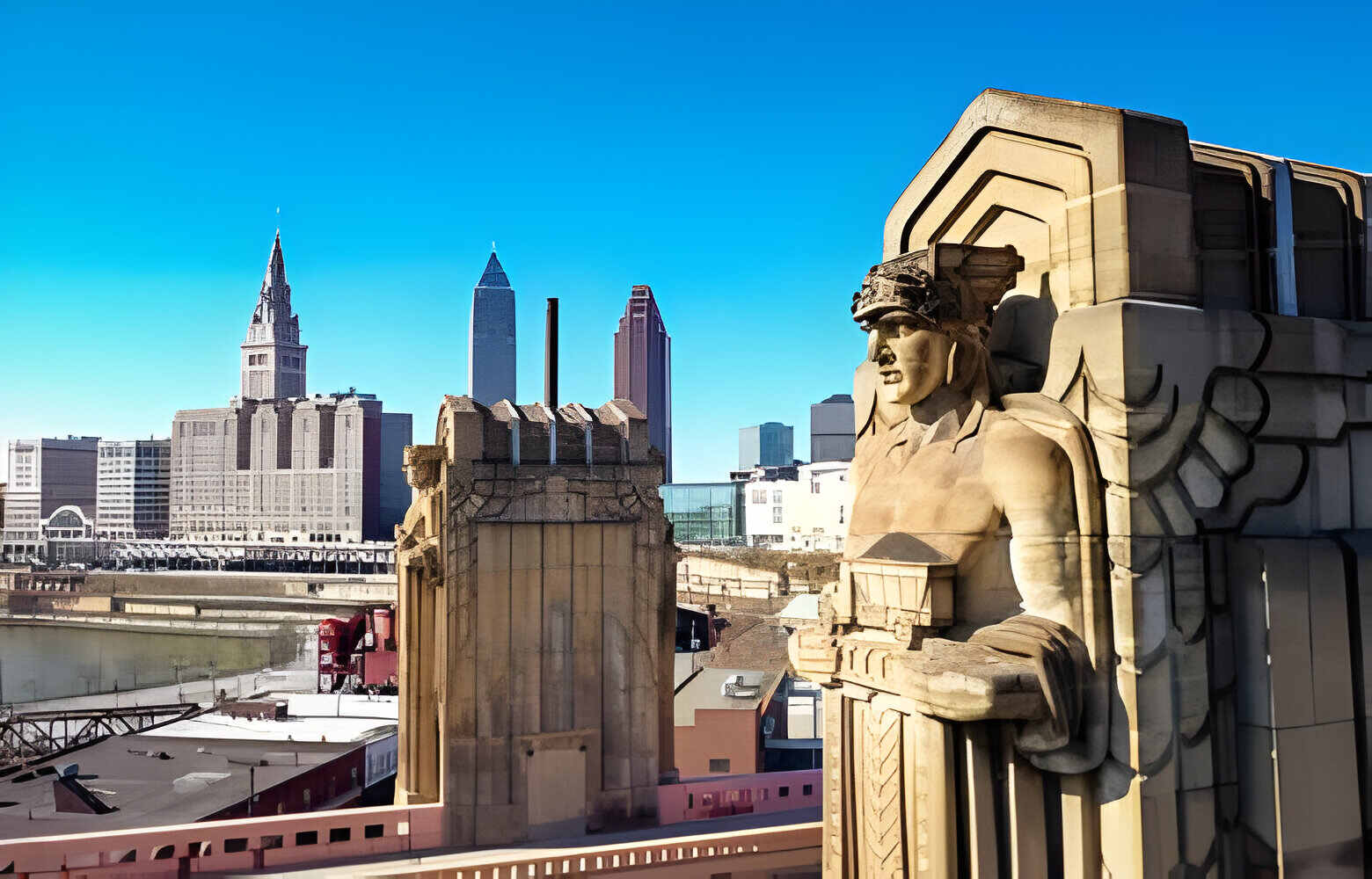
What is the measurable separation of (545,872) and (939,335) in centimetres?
1157

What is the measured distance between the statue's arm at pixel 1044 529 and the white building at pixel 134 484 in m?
214

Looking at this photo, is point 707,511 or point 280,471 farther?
point 280,471

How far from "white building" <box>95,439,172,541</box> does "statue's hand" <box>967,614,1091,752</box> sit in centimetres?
21439

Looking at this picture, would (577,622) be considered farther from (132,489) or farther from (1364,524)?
(132,489)

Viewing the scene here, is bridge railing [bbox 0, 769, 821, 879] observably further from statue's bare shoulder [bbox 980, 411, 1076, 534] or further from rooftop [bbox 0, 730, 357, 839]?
statue's bare shoulder [bbox 980, 411, 1076, 534]

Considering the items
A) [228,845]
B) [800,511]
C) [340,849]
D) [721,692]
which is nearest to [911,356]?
[228,845]

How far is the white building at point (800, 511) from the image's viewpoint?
11144cm

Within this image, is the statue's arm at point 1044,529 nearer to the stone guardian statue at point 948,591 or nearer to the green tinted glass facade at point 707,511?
the stone guardian statue at point 948,591

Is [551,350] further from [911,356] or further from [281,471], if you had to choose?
[281,471]

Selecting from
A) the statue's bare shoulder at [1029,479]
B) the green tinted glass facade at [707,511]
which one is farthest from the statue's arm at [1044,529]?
the green tinted glass facade at [707,511]

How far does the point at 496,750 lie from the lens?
19.5 meters

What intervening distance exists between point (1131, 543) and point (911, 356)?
177 cm

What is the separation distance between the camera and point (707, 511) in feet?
479

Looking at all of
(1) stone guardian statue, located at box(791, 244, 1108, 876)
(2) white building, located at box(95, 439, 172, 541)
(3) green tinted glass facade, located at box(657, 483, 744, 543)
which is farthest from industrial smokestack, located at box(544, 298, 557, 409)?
(2) white building, located at box(95, 439, 172, 541)
